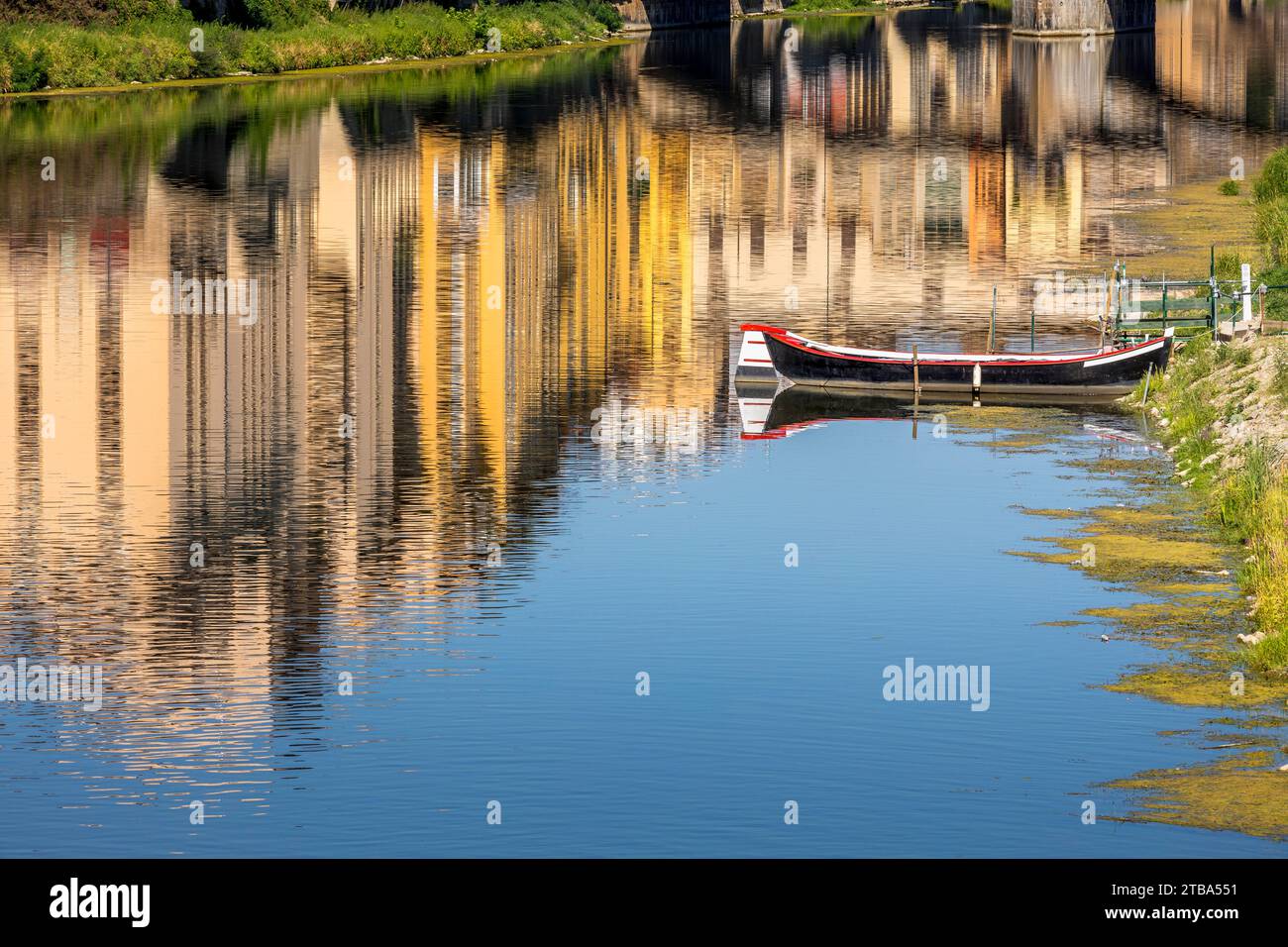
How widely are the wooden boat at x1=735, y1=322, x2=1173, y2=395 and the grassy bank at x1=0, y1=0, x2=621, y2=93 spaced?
74947 mm

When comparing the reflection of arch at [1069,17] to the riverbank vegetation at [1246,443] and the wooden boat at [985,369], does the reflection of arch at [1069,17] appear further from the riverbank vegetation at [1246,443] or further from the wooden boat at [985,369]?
the wooden boat at [985,369]

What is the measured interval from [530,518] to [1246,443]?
12987 millimetres

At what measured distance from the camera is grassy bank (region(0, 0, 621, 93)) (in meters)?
122

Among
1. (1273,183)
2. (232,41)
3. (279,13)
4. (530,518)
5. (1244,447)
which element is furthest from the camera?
(279,13)

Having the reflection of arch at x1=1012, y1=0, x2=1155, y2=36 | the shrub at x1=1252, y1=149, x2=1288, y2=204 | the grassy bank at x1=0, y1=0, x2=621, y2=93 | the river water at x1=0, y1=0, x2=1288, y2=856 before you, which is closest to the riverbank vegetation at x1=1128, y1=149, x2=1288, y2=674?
the river water at x1=0, y1=0, x2=1288, y2=856

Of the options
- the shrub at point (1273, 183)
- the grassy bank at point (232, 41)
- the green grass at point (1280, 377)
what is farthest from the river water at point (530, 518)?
the grassy bank at point (232, 41)

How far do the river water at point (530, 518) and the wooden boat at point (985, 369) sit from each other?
1407mm

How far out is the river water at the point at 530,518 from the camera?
2827 cm

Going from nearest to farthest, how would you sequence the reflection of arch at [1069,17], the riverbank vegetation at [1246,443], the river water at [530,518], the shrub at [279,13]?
the river water at [530,518]
the riverbank vegetation at [1246,443]
the shrub at [279,13]
the reflection of arch at [1069,17]

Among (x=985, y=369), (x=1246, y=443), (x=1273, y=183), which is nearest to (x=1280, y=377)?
(x=1246, y=443)

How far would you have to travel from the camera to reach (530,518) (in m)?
42.7

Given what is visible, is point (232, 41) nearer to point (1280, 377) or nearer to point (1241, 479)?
point (1280, 377)

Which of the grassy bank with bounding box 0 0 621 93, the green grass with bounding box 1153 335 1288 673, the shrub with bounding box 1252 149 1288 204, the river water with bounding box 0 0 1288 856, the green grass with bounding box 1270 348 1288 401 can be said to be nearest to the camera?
the river water with bounding box 0 0 1288 856

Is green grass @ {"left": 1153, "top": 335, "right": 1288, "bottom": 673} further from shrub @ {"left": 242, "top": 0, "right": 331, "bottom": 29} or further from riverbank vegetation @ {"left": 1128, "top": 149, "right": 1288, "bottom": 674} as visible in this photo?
shrub @ {"left": 242, "top": 0, "right": 331, "bottom": 29}
